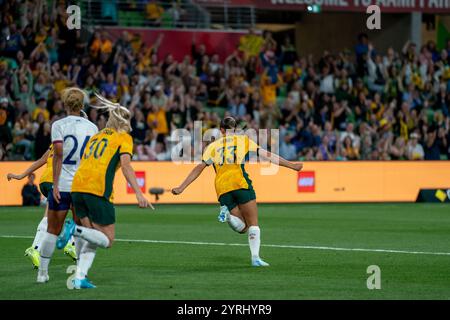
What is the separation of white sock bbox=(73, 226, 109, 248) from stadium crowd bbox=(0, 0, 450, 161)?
17.7 m

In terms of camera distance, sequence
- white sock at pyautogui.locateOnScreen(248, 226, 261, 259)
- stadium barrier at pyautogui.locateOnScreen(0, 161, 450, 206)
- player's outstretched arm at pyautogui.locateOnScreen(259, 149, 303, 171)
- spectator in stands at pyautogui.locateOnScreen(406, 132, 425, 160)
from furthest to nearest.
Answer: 1. spectator in stands at pyautogui.locateOnScreen(406, 132, 425, 160)
2. stadium barrier at pyautogui.locateOnScreen(0, 161, 450, 206)
3. white sock at pyautogui.locateOnScreen(248, 226, 261, 259)
4. player's outstretched arm at pyautogui.locateOnScreen(259, 149, 303, 171)

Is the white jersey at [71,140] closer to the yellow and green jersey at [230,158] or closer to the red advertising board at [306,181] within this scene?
the yellow and green jersey at [230,158]

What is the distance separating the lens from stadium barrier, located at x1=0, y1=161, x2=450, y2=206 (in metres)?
29.6

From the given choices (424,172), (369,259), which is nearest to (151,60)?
(424,172)

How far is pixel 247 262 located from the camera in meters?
15.2

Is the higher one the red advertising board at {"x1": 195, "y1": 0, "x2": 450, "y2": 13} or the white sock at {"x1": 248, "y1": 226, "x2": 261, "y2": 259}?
the red advertising board at {"x1": 195, "y1": 0, "x2": 450, "y2": 13}

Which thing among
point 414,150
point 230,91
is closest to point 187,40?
point 230,91

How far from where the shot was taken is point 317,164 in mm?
31438

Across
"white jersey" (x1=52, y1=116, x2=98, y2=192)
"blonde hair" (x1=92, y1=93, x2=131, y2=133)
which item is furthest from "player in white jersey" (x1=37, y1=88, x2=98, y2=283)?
"blonde hair" (x1=92, y1=93, x2=131, y2=133)

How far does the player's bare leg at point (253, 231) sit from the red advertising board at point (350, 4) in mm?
22059

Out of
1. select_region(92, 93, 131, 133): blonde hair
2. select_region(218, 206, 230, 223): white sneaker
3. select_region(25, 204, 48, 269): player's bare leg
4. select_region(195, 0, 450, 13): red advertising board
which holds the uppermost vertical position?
select_region(195, 0, 450, 13): red advertising board

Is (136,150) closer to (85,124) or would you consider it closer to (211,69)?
(211,69)

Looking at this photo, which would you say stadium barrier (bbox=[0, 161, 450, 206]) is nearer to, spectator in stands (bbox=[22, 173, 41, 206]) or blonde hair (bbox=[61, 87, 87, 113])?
spectator in stands (bbox=[22, 173, 41, 206])

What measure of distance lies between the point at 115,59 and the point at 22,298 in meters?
22.7
